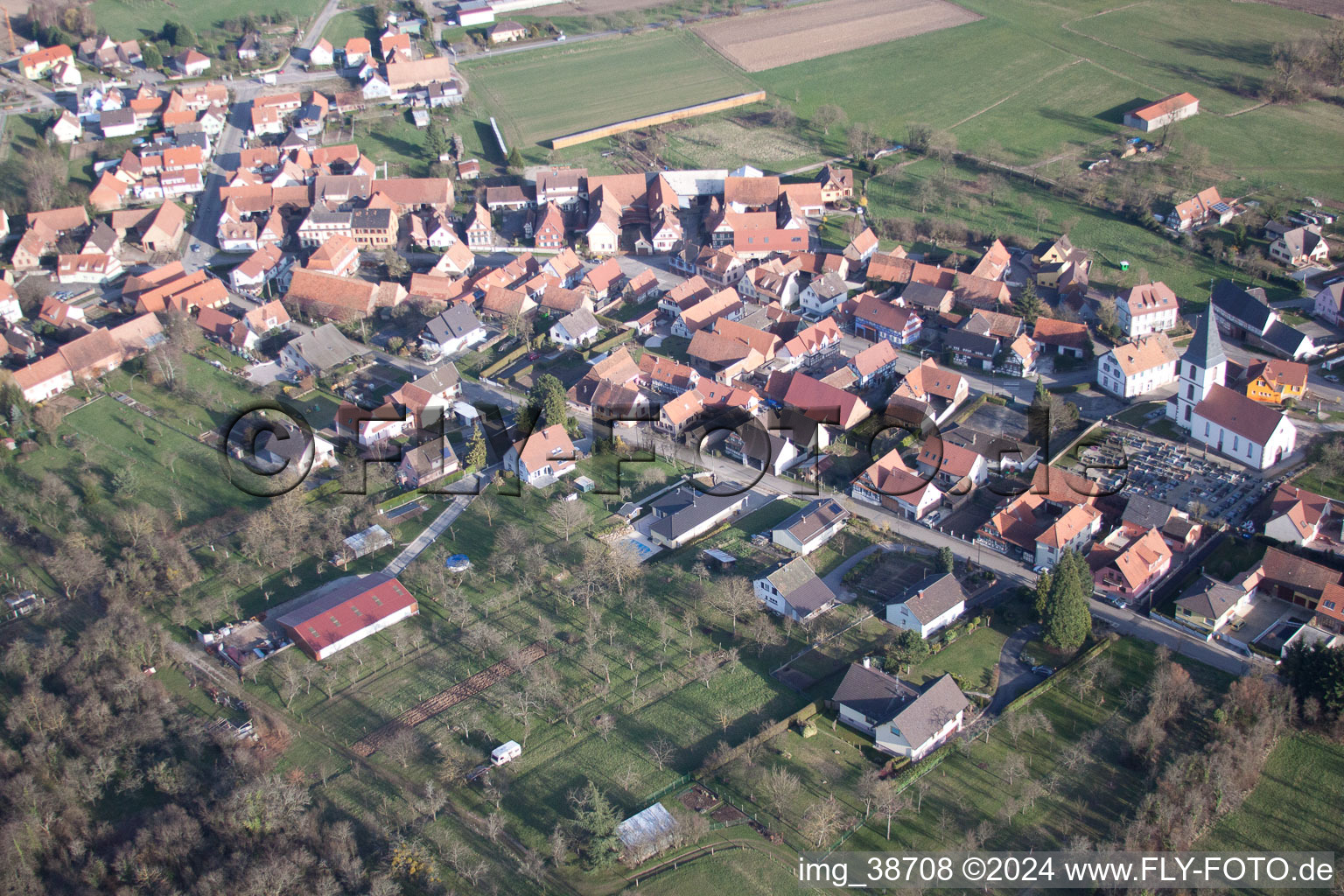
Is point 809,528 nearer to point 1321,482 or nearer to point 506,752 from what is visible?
point 506,752

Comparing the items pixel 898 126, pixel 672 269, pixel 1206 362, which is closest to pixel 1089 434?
pixel 1206 362

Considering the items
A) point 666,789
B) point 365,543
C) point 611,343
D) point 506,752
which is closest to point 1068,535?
point 666,789

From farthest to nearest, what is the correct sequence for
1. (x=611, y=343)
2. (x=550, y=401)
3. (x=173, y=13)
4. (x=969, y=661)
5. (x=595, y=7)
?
(x=595, y=7)
(x=173, y=13)
(x=611, y=343)
(x=550, y=401)
(x=969, y=661)

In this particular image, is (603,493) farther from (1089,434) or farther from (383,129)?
(383,129)

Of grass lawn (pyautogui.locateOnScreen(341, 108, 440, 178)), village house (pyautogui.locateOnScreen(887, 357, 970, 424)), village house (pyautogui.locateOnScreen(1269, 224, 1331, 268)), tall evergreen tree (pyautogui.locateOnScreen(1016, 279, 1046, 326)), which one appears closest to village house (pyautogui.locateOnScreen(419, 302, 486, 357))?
village house (pyautogui.locateOnScreen(887, 357, 970, 424))

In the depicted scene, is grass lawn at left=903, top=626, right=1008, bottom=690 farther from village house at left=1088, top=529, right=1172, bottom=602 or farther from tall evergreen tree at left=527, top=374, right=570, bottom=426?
tall evergreen tree at left=527, top=374, right=570, bottom=426

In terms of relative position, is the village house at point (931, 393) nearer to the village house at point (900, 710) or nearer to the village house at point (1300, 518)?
the village house at point (1300, 518)

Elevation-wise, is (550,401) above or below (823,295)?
above
